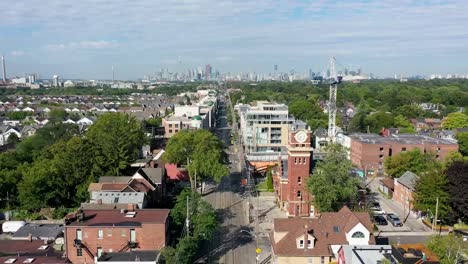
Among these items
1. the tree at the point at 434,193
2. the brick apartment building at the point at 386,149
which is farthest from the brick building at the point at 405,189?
the brick apartment building at the point at 386,149

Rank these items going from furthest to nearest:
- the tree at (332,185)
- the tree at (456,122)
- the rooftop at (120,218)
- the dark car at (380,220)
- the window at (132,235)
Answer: the tree at (456,122)
the dark car at (380,220)
the tree at (332,185)
the rooftop at (120,218)
the window at (132,235)

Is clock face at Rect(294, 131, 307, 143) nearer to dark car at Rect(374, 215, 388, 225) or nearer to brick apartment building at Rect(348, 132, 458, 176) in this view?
dark car at Rect(374, 215, 388, 225)

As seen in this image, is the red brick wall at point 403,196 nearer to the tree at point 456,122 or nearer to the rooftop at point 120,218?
the rooftop at point 120,218

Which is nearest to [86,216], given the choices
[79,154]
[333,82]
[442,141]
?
[79,154]

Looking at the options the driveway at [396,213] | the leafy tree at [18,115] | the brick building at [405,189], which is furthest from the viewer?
the leafy tree at [18,115]

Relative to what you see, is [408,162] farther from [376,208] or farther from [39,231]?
[39,231]

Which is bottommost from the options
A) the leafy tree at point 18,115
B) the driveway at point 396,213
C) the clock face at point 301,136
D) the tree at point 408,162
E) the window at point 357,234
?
the driveway at point 396,213

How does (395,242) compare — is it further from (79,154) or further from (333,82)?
(333,82)
